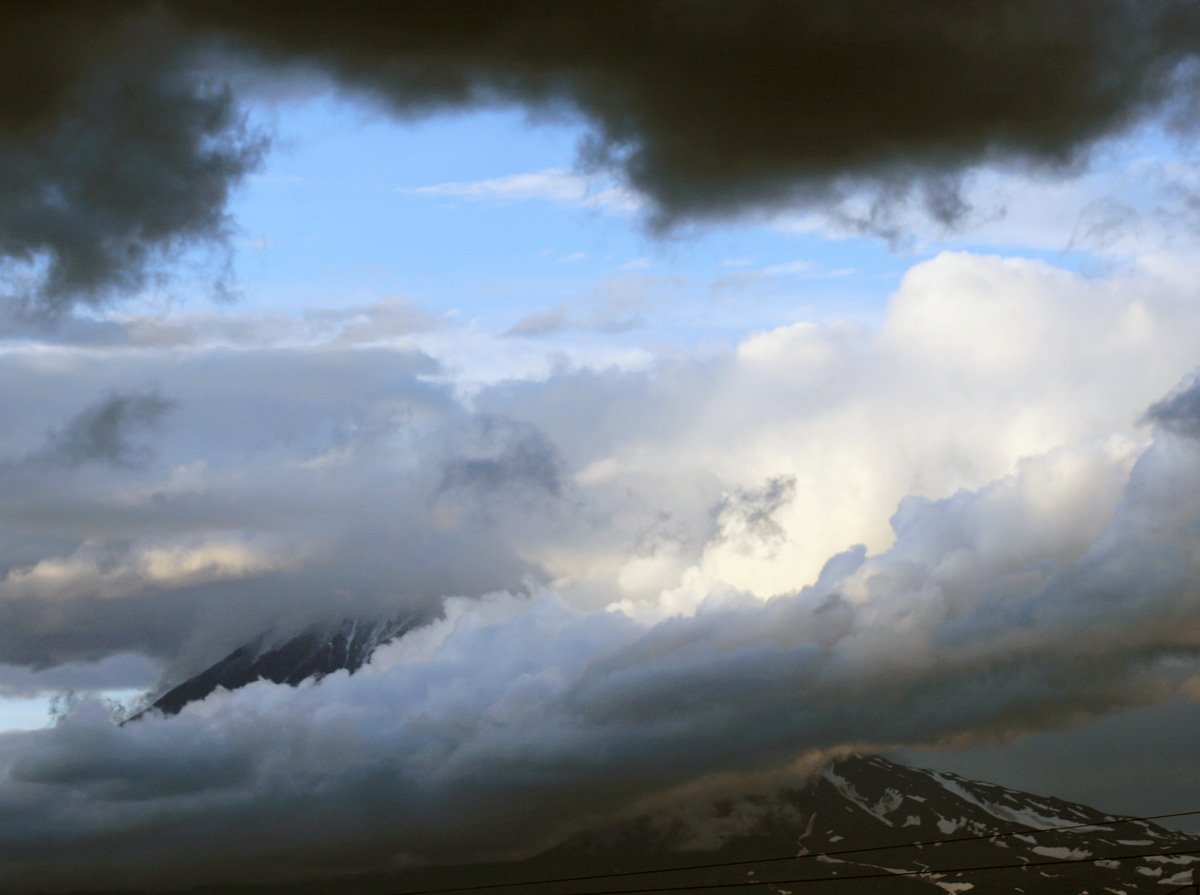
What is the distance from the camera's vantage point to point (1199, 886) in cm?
9812
